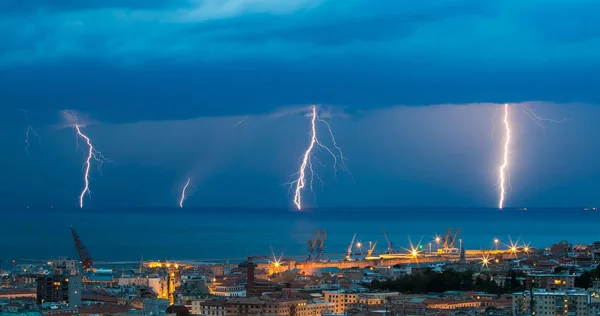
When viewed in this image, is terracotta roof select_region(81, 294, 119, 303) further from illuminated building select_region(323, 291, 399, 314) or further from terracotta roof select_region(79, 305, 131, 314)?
illuminated building select_region(323, 291, 399, 314)

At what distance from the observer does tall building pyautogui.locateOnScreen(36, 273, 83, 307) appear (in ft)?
99.8

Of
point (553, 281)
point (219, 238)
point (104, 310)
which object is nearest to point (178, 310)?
point (104, 310)

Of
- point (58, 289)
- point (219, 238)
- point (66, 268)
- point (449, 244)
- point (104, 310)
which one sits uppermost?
point (219, 238)

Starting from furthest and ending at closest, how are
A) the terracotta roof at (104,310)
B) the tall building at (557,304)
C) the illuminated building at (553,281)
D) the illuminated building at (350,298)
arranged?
the illuminated building at (553,281) → the illuminated building at (350,298) → the terracotta roof at (104,310) → the tall building at (557,304)

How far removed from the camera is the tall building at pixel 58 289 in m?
30.4

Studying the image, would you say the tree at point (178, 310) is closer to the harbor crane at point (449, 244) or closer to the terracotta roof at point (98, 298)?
the terracotta roof at point (98, 298)

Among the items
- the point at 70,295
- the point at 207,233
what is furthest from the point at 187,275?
the point at 207,233

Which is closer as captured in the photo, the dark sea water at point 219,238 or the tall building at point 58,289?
the tall building at point 58,289

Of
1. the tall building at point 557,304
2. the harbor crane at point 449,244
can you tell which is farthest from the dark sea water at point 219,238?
the tall building at point 557,304

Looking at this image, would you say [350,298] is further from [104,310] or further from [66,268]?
[66,268]

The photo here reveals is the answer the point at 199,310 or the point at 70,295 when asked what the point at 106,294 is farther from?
the point at 199,310

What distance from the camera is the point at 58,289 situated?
3133 cm

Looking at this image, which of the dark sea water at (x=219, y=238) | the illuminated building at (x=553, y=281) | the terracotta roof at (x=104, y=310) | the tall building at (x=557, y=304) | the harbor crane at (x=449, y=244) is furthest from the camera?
the harbor crane at (x=449, y=244)

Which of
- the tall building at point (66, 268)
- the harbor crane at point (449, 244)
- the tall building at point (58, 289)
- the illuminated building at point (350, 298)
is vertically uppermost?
the harbor crane at point (449, 244)
